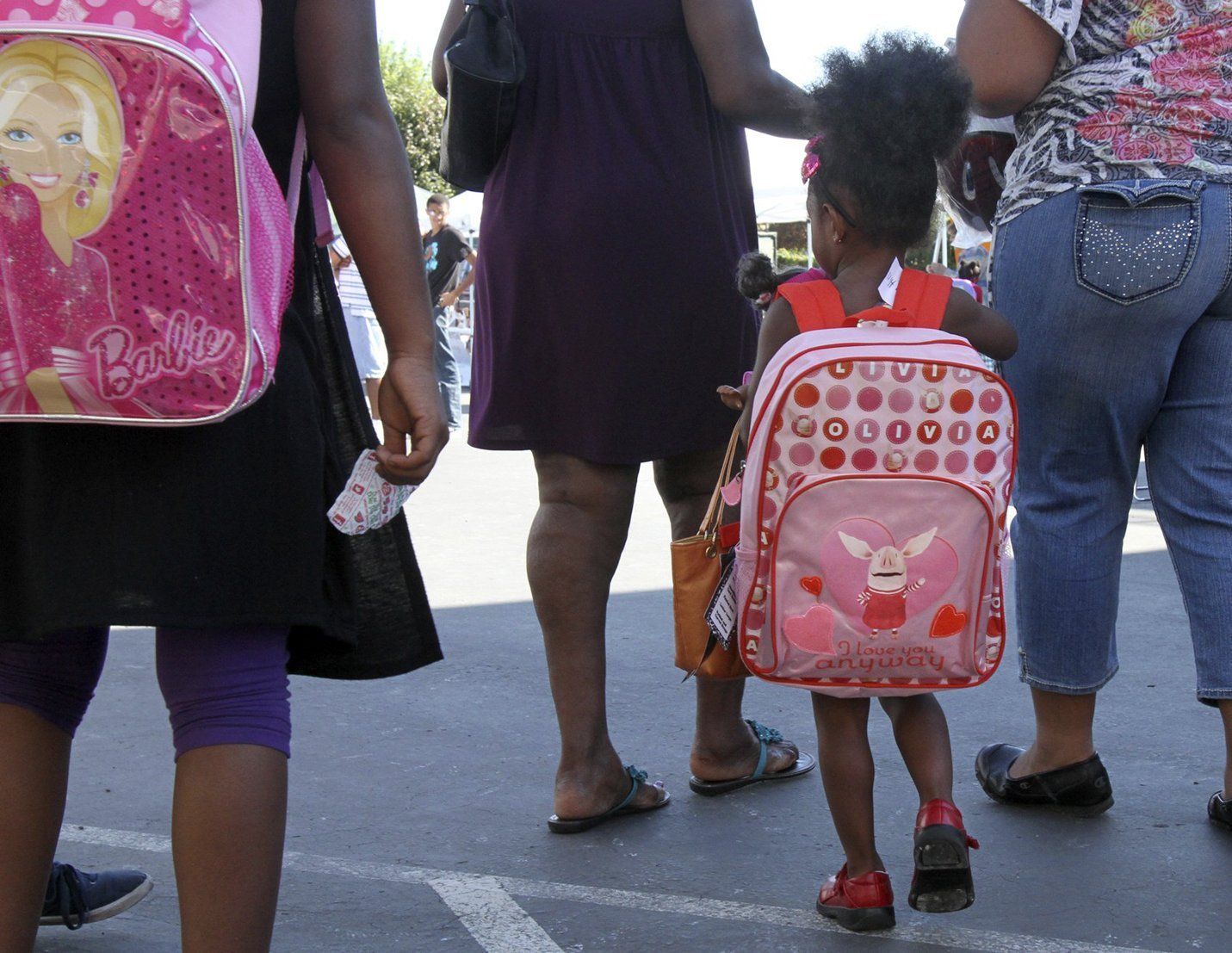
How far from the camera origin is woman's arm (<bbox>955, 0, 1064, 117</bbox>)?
9.91ft

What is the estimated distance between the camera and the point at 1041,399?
316cm

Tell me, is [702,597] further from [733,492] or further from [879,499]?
[879,499]

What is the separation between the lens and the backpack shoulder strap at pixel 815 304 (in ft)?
8.80

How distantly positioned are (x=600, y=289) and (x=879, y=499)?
933 mm

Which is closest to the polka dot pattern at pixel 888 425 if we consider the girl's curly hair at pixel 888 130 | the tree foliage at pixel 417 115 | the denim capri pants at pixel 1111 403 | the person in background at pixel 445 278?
the girl's curly hair at pixel 888 130

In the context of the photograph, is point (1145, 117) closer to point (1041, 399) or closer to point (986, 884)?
point (1041, 399)

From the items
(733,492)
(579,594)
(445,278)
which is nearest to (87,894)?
(579,594)

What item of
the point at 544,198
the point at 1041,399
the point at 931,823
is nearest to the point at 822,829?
the point at 931,823

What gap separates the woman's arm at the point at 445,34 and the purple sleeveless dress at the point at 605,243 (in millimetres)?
239

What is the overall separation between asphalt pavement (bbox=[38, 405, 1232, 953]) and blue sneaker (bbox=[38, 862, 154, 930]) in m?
0.05

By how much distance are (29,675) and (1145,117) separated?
7.29 ft

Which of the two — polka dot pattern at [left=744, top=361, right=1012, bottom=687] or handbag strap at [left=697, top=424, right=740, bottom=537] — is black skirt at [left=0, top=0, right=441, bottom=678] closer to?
polka dot pattern at [left=744, top=361, right=1012, bottom=687]

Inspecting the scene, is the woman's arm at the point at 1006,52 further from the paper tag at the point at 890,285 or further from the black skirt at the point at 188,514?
the black skirt at the point at 188,514

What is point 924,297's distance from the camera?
2.69m
